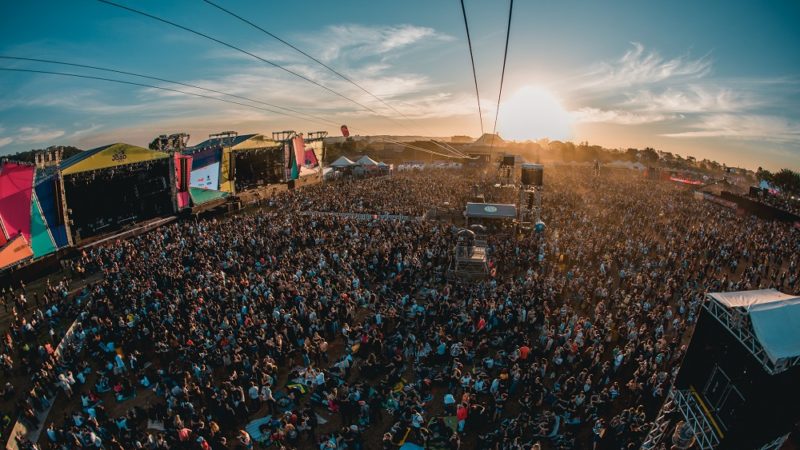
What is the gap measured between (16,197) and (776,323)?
101ft

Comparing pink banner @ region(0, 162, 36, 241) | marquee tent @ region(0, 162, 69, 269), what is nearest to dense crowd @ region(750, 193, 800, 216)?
marquee tent @ region(0, 162, 69, 269)

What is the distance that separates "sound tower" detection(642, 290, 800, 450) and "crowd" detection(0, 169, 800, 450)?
1454 millimetres

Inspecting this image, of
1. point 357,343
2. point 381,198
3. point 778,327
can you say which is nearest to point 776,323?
point 778,327

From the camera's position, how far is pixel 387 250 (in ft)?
65.9

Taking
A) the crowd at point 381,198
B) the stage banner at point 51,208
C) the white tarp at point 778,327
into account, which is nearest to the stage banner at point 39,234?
the stage banner at point 51,208

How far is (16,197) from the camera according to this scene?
18781 mm

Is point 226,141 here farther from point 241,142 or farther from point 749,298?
point 749,298

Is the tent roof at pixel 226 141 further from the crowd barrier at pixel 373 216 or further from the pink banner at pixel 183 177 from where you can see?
the crowd barrier at pixel 373 216

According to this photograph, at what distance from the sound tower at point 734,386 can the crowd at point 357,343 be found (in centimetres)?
145

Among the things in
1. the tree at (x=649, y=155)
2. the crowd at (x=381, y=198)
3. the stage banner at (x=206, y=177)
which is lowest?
the crowd at (x=381, y=198)

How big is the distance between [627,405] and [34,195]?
30795mm

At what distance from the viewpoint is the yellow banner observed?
22359mm

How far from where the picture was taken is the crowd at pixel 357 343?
9227 mm

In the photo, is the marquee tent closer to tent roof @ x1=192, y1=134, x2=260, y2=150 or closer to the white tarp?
tent roof @ x1=192, y1=134, x2=260, y2=150
